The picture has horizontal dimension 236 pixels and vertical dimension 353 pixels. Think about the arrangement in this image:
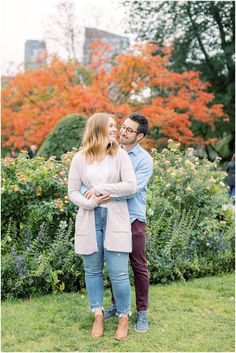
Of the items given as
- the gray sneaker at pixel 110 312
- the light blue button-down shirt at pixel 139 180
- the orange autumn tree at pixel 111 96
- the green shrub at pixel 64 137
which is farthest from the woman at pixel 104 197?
the orange autumn tree at pixel 111 96

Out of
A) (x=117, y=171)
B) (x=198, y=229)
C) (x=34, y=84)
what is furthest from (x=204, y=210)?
(x=34, y=84)

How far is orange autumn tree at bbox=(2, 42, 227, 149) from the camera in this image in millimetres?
12648

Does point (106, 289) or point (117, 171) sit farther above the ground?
point (117, 171)

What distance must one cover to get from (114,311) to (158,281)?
1115 millimetres

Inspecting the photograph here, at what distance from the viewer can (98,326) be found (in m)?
3.60

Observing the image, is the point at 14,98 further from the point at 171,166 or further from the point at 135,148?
the point at 135,148

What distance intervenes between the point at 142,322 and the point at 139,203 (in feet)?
2.94

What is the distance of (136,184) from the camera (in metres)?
3.42

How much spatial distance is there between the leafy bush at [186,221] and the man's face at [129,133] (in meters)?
1.46

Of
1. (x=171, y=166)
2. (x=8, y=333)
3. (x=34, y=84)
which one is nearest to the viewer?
(x=8, y=333)

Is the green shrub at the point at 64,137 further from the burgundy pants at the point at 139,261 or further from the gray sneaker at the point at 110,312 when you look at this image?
the burgundy pants at the point at 139,261

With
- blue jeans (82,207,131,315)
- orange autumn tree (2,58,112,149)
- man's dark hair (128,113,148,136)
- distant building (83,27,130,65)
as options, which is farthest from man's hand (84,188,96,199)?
distant building (83,27,130,65)

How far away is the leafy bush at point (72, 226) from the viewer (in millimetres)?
4508

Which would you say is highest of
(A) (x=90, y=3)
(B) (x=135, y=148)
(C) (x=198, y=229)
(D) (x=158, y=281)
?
(A) (x=90, y=3)
